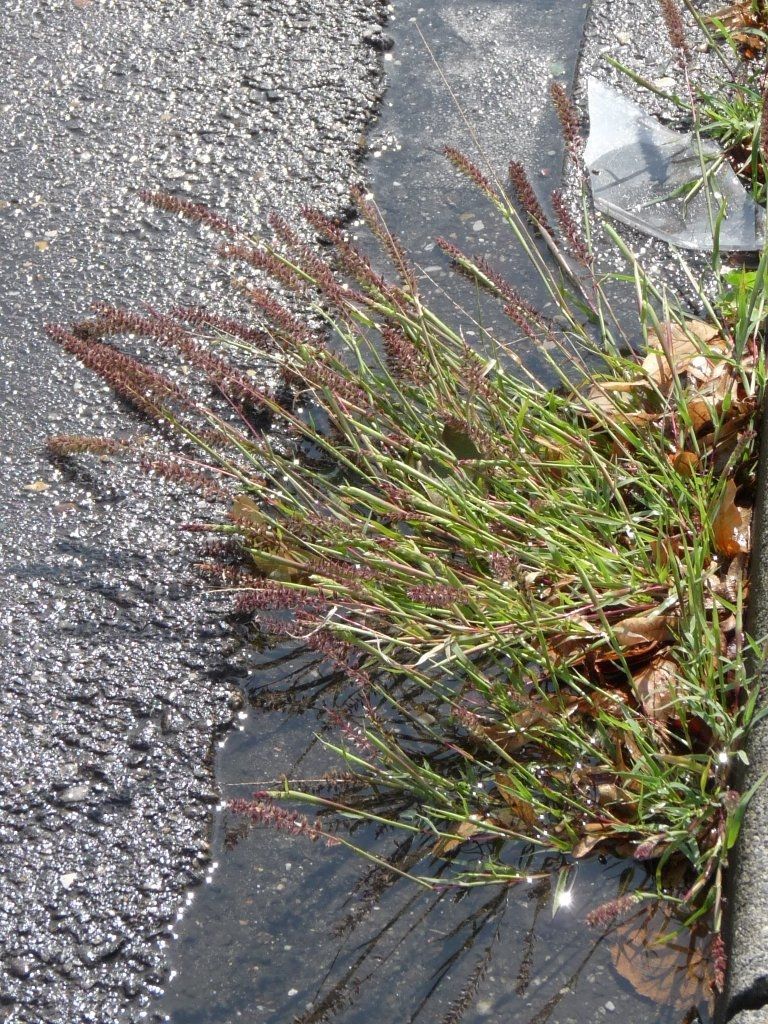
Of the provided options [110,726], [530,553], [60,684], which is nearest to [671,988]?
[530,553]

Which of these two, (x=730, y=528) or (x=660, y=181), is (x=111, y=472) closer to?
(x=730, y=528)

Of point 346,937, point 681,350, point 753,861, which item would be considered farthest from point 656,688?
point 681,350

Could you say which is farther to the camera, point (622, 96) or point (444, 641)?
point (622, 96)

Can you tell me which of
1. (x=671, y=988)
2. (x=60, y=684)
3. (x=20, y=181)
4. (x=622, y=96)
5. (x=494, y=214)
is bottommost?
(x=60, y=684)

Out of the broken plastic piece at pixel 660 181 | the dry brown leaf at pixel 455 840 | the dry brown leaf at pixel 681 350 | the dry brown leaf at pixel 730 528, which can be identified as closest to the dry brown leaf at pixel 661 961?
the dry brown leaf at pixel 455 840

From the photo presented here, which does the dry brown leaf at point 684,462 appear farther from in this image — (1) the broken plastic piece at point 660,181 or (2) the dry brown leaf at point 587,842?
(1) the broken plastic piece at point 660,181

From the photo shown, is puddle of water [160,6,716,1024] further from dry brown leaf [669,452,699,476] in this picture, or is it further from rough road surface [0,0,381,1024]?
dry brown leaf [669,452,699,476]

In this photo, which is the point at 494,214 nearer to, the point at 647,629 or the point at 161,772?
the point at 647,629
